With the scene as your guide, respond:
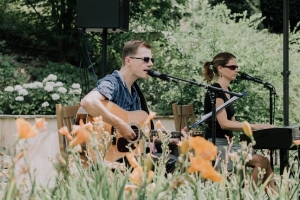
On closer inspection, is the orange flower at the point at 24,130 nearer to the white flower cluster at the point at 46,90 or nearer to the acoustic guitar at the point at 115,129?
the acoustic guitar at the point at 115,129

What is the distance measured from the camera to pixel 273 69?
7270 mm

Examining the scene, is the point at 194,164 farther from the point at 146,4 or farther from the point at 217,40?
the point at 146,4

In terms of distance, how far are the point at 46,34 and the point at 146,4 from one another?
1.89 metres

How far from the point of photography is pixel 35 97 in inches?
311

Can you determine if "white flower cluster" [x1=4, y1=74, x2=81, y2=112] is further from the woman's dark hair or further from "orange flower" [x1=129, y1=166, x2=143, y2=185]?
"orange flower" [x1=129, y1=166, x2=143, y2=185]

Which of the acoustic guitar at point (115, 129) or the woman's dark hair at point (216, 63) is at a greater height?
the woman's dark hair at point (216, 63)

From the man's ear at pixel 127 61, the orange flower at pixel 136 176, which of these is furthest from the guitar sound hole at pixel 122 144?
the orange flower at pixel 136 176

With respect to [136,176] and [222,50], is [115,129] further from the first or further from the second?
[222,50]

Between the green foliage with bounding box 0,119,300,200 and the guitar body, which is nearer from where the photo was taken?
the green foliage with bounding box 0,119,300,200

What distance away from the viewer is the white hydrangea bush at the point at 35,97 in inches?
307

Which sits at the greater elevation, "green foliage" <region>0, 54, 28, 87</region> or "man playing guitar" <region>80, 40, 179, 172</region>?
"green foliage" <region>0, 54, 28, 87</region>

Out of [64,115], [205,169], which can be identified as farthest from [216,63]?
[205,169]

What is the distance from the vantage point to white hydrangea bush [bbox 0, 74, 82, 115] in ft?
25.5

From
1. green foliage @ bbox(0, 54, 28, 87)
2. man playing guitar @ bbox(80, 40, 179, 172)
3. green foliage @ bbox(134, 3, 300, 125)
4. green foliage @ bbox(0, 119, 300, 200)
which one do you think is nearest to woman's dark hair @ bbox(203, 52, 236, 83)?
man playing guitar @ bbox(80, 40, 179, 172)
